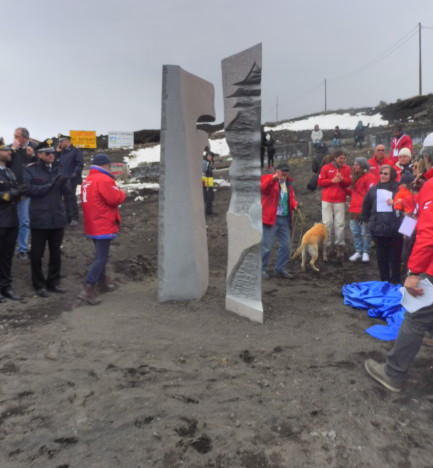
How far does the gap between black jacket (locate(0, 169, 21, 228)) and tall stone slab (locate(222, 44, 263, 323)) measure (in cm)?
264

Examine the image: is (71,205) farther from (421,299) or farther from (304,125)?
(304,125)

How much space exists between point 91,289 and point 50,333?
112cm

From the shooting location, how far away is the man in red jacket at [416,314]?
3.11m

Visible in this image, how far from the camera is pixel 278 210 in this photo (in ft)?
21.6

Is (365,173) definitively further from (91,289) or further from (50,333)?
(50,333)

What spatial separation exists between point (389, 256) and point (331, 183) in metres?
1.86

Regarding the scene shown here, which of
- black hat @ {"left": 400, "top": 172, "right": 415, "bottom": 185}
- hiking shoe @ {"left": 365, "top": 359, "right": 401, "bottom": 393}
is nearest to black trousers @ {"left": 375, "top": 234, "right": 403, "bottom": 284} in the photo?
black hat @ {"left": 400, "top": 172, "right": 415, "bottom": 185}

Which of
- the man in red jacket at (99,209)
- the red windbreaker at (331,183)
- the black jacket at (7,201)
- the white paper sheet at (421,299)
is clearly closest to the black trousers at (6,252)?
the black jacket at (7,201)

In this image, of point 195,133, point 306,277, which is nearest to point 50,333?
point 195,133

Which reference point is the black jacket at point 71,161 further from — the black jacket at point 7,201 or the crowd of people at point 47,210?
the black jacket at point 7,201

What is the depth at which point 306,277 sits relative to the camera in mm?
7066

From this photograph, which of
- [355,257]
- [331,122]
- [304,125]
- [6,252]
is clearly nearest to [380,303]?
[355,257]

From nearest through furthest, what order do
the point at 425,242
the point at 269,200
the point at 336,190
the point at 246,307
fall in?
the point at 425,242 < the point at 246,307 < the point at 269,200 < the point at 336,190

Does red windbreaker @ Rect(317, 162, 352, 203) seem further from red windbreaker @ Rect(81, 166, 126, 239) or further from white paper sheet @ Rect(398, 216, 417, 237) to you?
red windbreaker @ Rect(81, 166, 126, 239)
